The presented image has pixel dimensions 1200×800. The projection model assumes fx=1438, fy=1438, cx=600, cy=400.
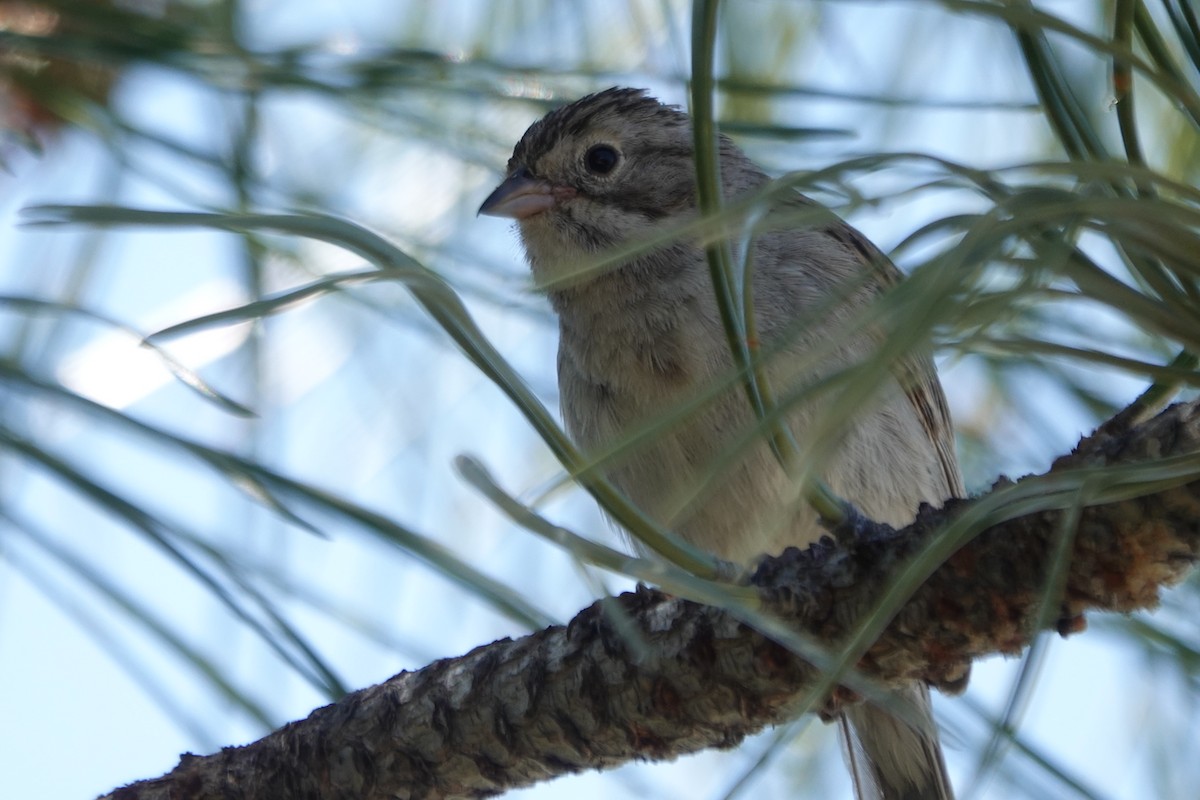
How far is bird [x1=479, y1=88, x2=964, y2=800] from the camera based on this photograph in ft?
10.2

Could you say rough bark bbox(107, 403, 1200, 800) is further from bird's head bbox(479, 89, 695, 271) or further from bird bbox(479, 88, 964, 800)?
bird's head bbox(479, 89, 695, 271)

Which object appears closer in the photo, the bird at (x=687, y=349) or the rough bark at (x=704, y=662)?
the rough bark at (x=704, y=662)

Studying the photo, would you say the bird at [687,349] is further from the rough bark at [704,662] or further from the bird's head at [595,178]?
the rough bark at [704,662]

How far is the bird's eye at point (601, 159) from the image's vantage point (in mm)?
3811

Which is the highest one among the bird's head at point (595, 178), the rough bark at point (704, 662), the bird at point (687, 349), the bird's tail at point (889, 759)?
the bird's head at point (595, 178)

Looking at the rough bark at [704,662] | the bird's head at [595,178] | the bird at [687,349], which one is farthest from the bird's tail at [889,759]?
the rough bark at [704,662]

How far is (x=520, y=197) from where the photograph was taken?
3570mm

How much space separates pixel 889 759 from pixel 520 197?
1.65 m

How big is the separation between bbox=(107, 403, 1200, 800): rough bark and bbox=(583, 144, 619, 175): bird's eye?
71.5 inches

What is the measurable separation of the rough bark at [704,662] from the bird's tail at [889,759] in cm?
145

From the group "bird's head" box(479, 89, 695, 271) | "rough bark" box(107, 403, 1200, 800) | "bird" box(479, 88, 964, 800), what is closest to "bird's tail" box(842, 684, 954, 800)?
"bird" box(479, 88, 964, 800)

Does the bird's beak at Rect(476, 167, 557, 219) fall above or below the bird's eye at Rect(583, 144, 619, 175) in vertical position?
below

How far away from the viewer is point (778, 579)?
1.78m

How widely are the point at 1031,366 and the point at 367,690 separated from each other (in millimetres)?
1138
